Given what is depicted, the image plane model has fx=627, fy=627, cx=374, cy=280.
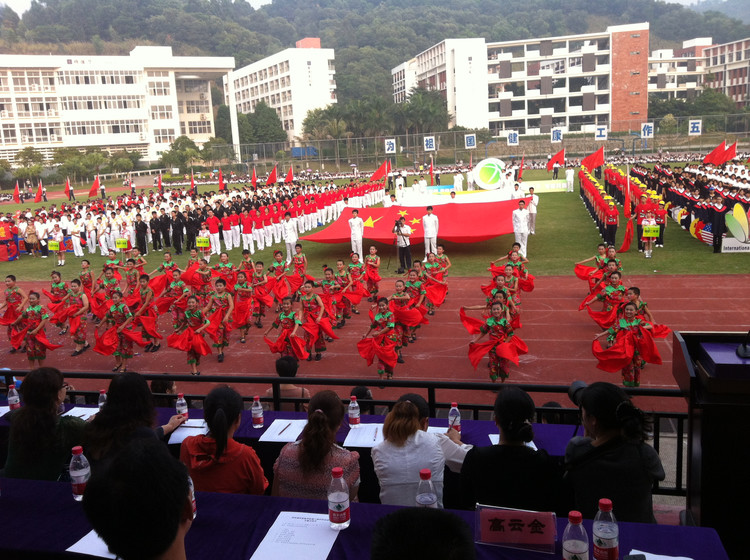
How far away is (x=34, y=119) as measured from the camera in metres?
63.8

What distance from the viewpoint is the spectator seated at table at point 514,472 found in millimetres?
2957

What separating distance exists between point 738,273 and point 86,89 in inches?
2688

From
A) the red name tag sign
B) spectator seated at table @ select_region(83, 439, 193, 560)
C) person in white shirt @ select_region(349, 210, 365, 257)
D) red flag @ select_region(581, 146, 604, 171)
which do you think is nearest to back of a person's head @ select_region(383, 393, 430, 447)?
the red name tag sign

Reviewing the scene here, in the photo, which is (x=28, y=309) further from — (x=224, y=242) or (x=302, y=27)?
(x=302, y=27)

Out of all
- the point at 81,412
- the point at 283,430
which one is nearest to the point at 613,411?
the point at 283,430

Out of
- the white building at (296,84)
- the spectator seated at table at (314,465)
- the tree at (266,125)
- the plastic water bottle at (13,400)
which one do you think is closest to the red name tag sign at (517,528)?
the spectator seated at table at (314,465)

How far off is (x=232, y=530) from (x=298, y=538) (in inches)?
12.5

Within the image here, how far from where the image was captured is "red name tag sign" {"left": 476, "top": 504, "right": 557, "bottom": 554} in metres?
2.54

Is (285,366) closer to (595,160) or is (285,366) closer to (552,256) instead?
(552,256)

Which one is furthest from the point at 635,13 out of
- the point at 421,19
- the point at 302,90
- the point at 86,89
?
the point at 86,89

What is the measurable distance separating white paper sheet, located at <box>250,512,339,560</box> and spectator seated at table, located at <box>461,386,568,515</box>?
0.74 metres

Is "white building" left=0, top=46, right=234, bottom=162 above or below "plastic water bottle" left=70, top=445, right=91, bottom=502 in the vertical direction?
above

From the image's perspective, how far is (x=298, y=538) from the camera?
275 cm

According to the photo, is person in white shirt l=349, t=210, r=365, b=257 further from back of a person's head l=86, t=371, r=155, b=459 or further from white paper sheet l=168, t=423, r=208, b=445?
back of a person's head l=86, t=371, r=155, b=459
